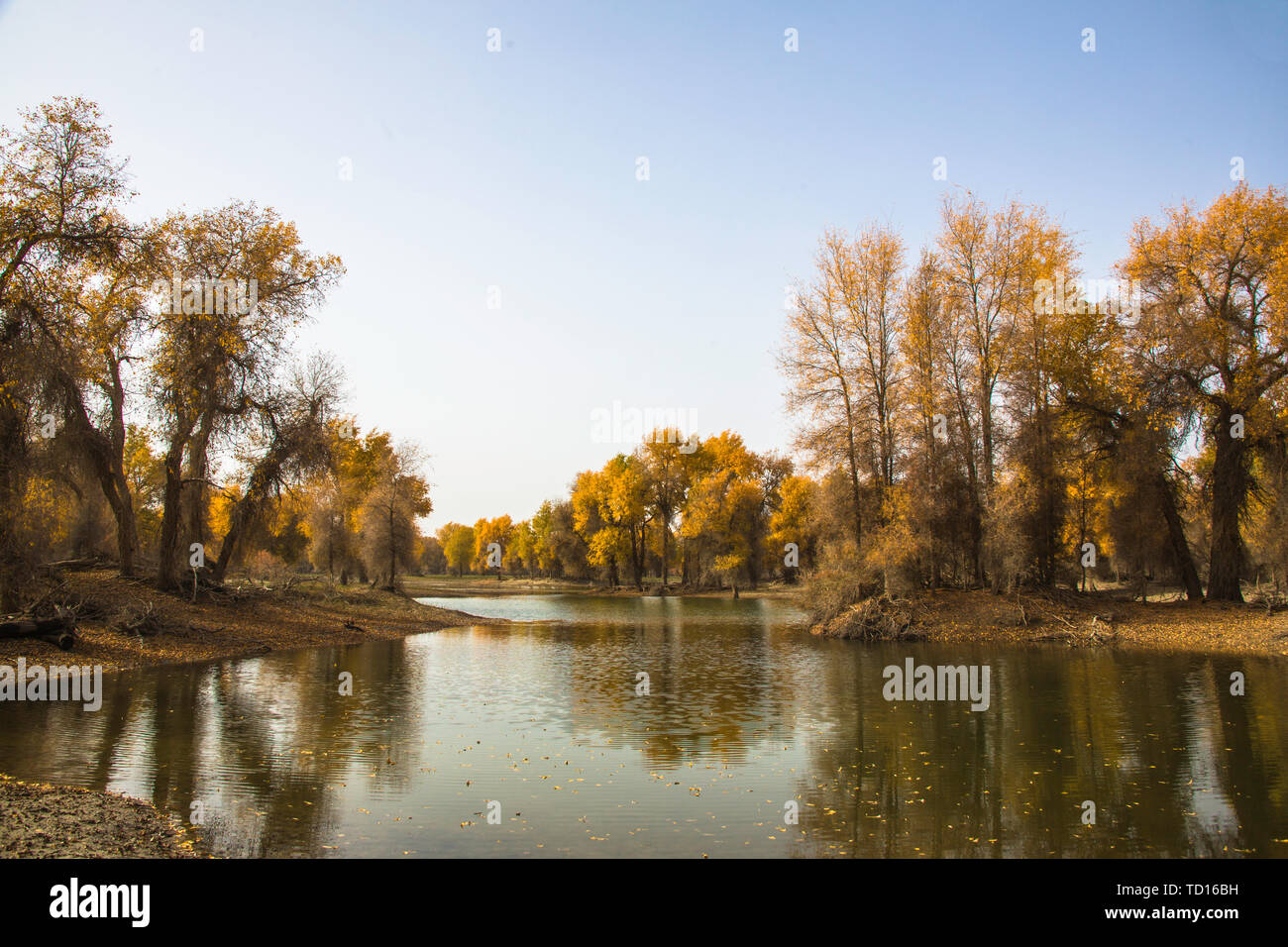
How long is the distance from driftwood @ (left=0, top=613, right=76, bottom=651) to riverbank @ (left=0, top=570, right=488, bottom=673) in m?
0.18

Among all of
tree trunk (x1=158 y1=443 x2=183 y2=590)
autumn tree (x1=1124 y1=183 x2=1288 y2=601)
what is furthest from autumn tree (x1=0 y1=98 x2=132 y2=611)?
autumn tree (x1=1124 y1=183 x2=1288 y2=601)

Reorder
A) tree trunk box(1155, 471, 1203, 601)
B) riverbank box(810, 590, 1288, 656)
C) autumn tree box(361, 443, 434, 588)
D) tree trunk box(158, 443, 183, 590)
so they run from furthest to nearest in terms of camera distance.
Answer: autumn tree box(361, 443, 434, 588), tree trunk box(1155, 471, 1203, 601), tree trunk box(158, 443, 183, 590), riverbank box(810, 590, 1288, 656)

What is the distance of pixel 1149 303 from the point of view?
34844 millimetres

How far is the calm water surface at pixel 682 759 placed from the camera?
933 cm

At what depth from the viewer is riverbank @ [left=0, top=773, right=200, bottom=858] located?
25.2 feet

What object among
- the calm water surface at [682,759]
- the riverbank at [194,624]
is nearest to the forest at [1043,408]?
the calm water surface at [682,759]

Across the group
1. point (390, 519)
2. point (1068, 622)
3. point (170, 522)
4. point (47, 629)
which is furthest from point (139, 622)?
point (1068, 622)

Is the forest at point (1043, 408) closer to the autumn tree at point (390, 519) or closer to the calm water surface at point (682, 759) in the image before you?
the calm water surface at point (682, 759)

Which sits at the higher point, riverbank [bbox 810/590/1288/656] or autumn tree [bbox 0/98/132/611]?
autumn tree [bbox 0/98/132/611]

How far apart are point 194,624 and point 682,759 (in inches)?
792

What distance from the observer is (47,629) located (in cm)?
2038

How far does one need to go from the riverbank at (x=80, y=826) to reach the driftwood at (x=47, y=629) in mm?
12269

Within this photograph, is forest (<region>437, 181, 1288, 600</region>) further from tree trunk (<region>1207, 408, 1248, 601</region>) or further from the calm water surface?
the calm water surface
